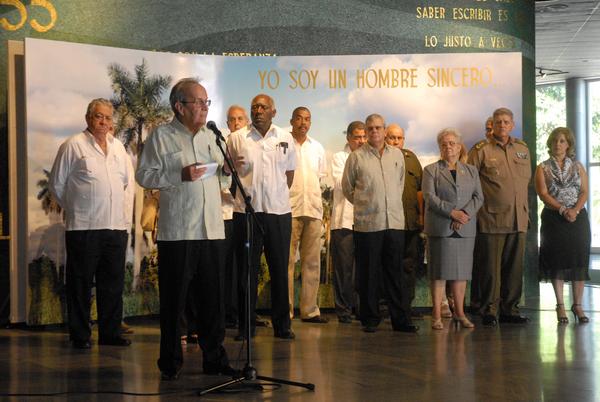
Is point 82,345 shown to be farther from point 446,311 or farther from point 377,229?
point 446,311

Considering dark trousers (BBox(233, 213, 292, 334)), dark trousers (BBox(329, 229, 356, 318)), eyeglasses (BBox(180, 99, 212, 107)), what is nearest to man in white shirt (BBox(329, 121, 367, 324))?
dark trousers (BBox(329, 229, 356, 318))

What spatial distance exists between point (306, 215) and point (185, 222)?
3.02 metres

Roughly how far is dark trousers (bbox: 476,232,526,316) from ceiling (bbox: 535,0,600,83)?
5.46 meters

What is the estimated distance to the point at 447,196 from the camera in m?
7.44

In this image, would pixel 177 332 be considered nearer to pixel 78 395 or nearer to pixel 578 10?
pixel 78 395

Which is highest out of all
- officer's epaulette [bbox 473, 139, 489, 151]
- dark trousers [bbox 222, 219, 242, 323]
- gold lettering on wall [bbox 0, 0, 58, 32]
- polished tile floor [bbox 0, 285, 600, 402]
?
gold lettering on wall [bbox 0, 0, 58, 32]

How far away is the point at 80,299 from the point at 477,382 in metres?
3.06

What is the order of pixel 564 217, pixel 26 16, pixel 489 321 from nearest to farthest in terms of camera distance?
pixel 489 321 → pixel 564 217 → pixel 26 16

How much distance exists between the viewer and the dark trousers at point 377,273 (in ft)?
23.9

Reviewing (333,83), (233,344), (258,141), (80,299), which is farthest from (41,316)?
(333,83)

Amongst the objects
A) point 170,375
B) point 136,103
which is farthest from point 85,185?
point 170,375

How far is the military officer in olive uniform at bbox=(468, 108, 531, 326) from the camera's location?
7.77 metres

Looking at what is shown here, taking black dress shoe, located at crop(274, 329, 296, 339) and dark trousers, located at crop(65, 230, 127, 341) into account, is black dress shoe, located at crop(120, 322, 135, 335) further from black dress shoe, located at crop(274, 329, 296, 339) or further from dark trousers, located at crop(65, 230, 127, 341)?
black dress shoe, located at crop(274, 329, 296, 339)

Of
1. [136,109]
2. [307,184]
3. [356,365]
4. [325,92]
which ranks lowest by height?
[356,365]
